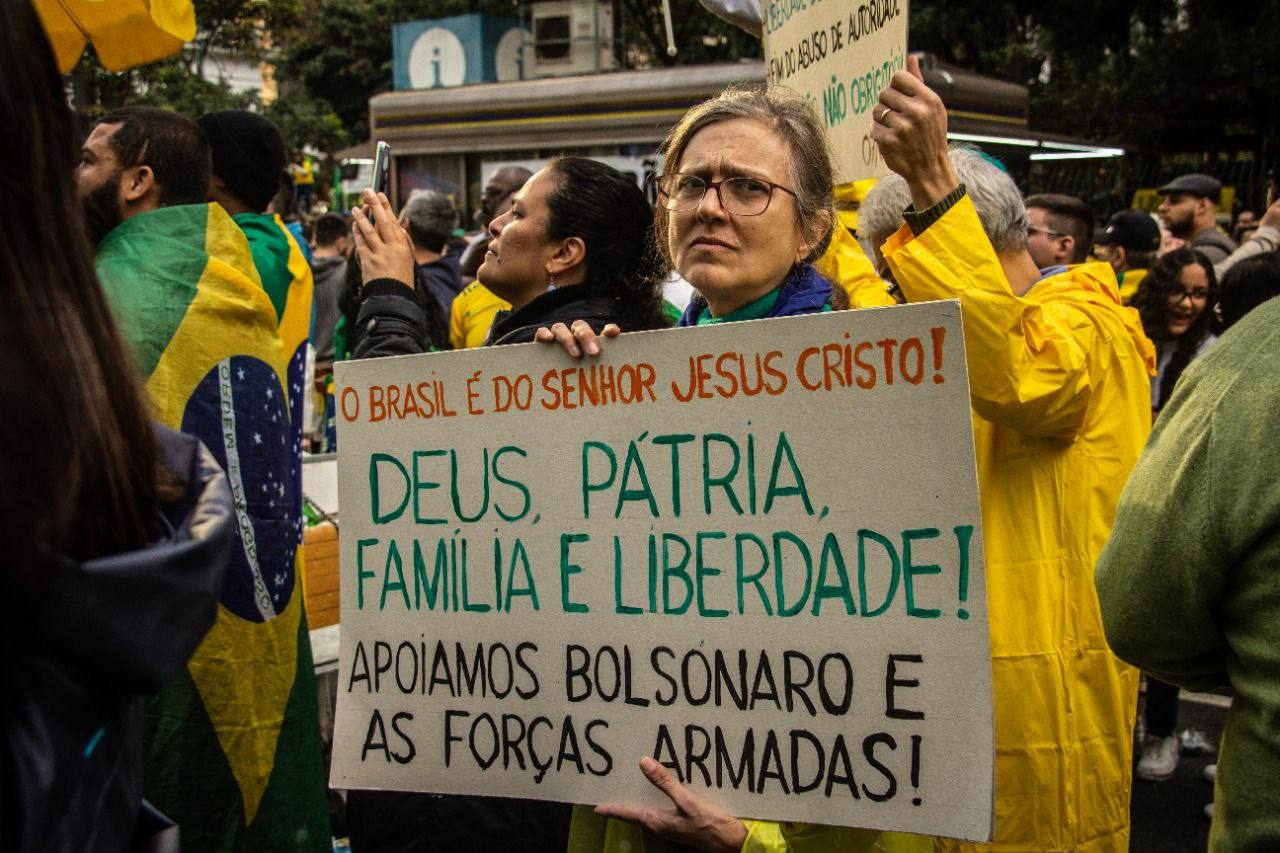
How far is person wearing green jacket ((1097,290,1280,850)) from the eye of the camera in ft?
4.70

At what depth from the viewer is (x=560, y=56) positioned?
2811cm

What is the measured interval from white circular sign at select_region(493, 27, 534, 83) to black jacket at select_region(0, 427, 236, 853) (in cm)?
3141

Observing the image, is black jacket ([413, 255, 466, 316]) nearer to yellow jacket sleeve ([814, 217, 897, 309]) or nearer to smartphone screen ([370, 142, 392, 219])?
smartphone screen ([370, 142, 392, 219])

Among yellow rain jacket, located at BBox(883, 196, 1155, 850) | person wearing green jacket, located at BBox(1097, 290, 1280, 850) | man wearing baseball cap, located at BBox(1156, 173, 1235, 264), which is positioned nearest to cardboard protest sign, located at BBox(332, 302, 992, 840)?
person wearing green jacket, located at BBox(1097, 290, 1280, 850)

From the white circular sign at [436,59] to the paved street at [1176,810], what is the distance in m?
28.0

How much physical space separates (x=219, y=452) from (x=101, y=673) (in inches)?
73.1

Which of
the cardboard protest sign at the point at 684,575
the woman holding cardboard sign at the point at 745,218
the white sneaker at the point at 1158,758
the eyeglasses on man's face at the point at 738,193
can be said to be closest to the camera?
the cardboard protest sign at the point at 684,575

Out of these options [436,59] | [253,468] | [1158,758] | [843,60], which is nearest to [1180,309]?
[1158,758]

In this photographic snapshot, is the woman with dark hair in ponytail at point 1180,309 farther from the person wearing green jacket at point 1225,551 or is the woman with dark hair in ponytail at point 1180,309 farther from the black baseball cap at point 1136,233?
the person wearing green jacket at point 1225,551

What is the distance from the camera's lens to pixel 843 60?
318 cm

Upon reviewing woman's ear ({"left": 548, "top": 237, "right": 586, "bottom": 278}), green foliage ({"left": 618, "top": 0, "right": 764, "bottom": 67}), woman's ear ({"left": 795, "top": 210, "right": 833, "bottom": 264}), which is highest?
green foliage ({"left": 618, "top": 0, "right": 764, "bottom": 67})

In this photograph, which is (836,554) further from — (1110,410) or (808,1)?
(808,1)

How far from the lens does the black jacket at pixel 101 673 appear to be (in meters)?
1.07

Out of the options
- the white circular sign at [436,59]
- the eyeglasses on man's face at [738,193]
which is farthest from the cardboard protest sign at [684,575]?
the white circular sign at [436,59]
